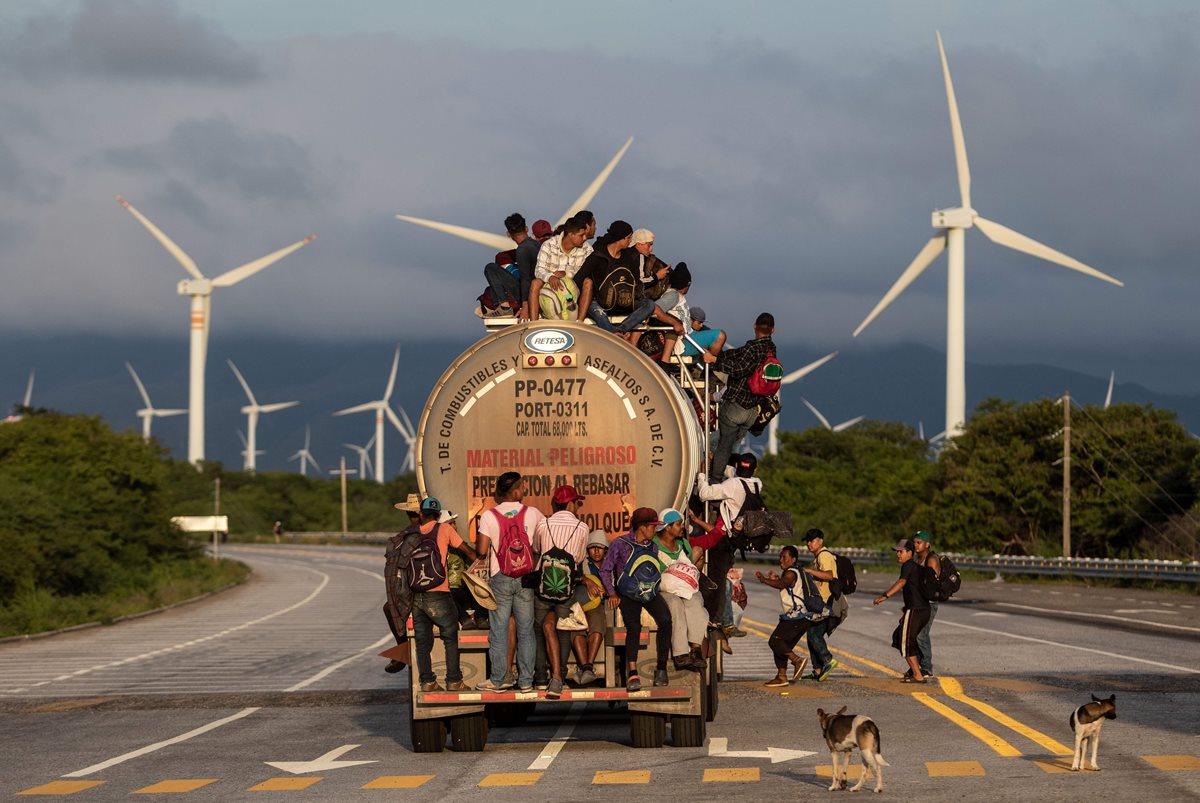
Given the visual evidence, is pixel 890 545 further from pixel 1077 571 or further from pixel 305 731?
pixel 305 731

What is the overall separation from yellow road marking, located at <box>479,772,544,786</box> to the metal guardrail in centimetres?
3337

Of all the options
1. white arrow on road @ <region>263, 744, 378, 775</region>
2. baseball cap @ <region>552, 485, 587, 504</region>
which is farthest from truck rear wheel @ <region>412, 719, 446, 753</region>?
baseball cap @ <region>552, 485, 587, 504</region>

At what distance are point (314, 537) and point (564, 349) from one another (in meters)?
124

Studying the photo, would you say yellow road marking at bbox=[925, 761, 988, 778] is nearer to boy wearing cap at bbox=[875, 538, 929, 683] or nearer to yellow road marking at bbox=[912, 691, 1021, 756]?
yellow road marking at bbox=[912, 691, 1021, 756]

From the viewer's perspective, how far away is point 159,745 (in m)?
16.8

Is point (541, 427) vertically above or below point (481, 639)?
above

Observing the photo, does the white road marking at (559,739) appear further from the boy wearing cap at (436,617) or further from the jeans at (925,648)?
the jeans at (925,648)

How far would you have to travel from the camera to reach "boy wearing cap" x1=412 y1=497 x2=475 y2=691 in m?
14.6

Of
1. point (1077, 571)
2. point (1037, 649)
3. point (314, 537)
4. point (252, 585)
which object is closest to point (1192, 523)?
point (1077, 571)

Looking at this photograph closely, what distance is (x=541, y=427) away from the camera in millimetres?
15266

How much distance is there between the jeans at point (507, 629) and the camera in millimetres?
14555

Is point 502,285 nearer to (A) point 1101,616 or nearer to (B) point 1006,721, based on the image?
(B) point 1006,721

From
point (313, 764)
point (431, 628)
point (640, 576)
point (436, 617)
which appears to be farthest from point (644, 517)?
point (313, 764)

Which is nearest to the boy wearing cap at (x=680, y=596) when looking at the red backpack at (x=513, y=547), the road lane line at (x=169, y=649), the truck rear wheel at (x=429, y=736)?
the red backpack at (x=513, y=547)
